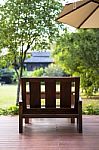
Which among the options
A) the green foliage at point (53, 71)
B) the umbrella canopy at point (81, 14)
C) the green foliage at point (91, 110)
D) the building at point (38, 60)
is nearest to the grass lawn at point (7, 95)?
the building at point (38, 60)

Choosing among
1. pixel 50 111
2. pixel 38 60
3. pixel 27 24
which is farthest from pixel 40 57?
pixel 50 111

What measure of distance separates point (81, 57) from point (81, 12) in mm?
2269

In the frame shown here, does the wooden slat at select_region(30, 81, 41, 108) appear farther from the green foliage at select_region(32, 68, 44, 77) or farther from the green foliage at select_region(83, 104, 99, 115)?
the green foliage at select_region(32, 68, 44, 77)

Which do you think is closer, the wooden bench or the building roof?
the wooden bench

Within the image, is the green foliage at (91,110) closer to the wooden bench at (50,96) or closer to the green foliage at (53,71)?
the green foliage at (53,71)

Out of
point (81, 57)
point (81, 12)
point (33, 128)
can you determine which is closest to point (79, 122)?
point (33, 128)

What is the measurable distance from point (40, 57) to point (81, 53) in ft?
2.57

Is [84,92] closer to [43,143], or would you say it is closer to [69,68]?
[69,68]

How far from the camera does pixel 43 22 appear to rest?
606cm

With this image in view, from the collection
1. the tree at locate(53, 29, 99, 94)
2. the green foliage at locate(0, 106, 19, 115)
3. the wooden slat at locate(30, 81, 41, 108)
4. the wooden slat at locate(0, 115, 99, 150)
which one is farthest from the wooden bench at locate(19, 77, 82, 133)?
the tree at locate(53, 29, 99, 94)

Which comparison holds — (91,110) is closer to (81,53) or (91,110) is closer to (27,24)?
(81,53)

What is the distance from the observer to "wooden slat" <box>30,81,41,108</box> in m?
4.47

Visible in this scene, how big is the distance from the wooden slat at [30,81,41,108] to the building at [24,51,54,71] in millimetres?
1822

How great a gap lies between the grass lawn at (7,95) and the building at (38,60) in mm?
525
